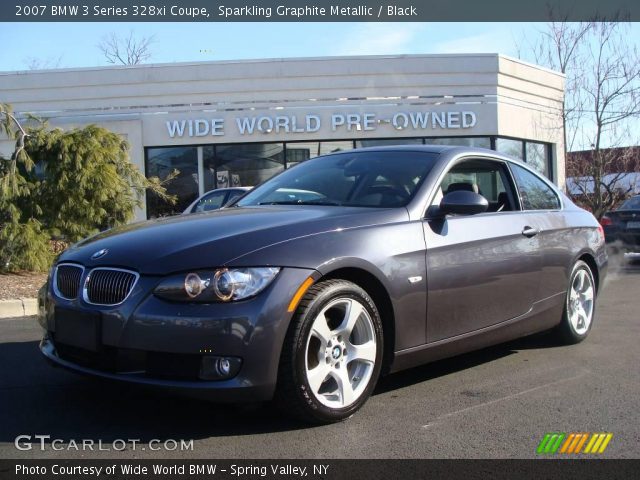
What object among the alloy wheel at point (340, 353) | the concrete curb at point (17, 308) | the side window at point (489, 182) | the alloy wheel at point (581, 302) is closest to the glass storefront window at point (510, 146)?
the alloy wheel at point (581, 302)

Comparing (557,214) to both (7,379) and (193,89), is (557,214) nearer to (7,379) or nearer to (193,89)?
(7,379)

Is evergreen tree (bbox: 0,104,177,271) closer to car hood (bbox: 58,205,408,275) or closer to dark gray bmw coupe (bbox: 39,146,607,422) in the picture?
dark gray bmw coupe (bbox: 39,146,607,422)

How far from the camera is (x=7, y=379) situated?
14.4ft

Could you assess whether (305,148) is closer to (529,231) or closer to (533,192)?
(533,192)

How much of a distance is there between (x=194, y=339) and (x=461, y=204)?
186cm

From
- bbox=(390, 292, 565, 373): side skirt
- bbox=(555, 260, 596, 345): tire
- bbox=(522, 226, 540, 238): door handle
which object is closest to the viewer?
bbox=(390, 292, 565, 373): side skirt

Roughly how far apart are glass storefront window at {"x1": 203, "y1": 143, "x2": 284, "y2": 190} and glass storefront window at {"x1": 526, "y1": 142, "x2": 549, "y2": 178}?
810 cm

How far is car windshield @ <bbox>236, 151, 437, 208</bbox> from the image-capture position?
167 inches

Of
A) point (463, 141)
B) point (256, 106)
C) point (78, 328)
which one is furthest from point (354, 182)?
point (463, 141)


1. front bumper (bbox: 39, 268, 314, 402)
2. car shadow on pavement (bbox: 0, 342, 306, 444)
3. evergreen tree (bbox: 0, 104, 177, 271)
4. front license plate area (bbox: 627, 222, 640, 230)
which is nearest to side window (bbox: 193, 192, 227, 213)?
evergreen tree (bbox: 0, 104, 177, 271)

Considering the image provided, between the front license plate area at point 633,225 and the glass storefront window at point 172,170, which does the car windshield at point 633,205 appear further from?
the glass storefront window at point 172,170

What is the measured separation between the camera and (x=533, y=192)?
5309 mm
